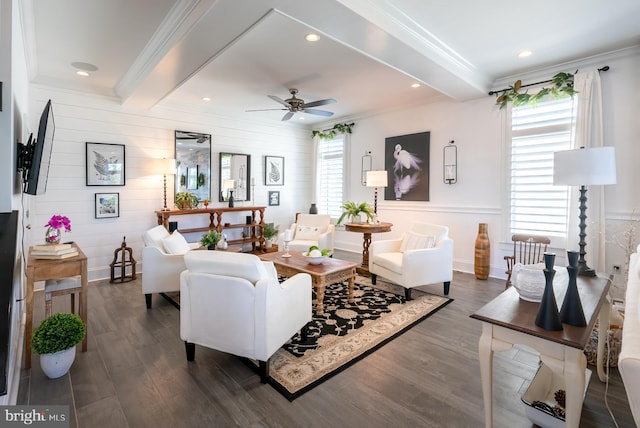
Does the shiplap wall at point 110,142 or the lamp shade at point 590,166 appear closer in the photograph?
the lamp shade at point 590,166

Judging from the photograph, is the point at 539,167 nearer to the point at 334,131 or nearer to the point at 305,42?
the point at 305,42

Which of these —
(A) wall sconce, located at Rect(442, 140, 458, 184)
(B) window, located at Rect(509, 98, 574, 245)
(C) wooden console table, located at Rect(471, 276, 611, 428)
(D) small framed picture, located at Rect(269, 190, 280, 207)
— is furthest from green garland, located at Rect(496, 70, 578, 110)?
Answer: (D) small framed picture, located at Rect(269, 190, 280, 207)

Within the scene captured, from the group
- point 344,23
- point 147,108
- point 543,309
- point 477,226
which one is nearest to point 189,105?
point 147,108

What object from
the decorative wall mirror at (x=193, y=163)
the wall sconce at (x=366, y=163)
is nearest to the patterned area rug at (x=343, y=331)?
the decorative wall mirror at (x=193, y=163)

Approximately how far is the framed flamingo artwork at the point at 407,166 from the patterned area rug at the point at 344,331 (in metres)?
2.18

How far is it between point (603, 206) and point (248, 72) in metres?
4.83

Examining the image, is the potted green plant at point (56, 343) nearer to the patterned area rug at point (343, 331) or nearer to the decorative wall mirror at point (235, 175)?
the patterned area rug at point (343, 331)

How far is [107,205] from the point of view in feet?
→ 16.1

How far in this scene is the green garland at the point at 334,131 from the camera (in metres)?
6.86

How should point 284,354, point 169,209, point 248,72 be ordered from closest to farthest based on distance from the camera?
point 284,354, point 248,72, point 169,209

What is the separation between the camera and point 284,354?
2561 millimetres

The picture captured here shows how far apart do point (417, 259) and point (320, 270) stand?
4.10 feet

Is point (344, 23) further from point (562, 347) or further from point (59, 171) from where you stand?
point (59, 171)

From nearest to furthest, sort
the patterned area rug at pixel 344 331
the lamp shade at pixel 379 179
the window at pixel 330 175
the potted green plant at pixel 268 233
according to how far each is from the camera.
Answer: the patterned area rug at pixel 344 331 → the lamp shade at pixel 379 179 → the potted green plant at pixel 268 233 → the window at pixel 330 175
